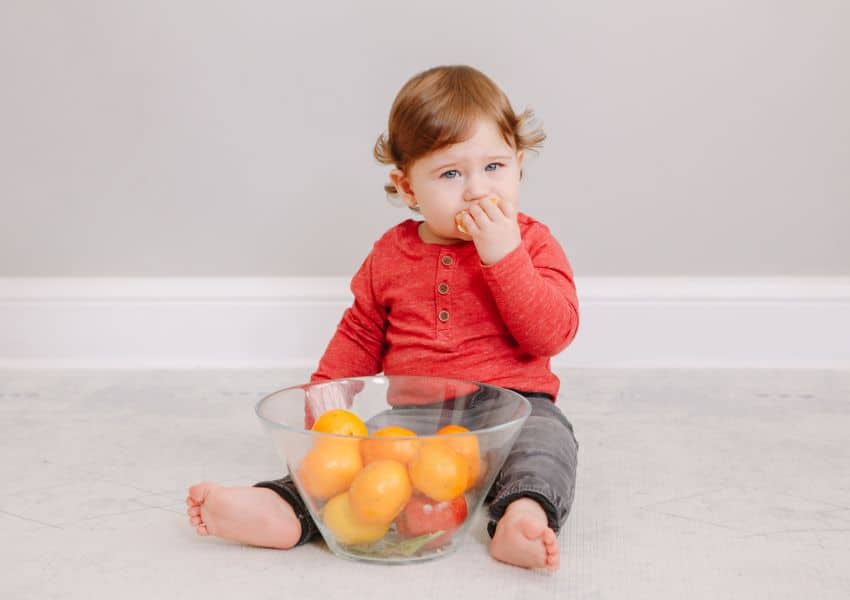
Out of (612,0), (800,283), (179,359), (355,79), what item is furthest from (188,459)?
(800,283)

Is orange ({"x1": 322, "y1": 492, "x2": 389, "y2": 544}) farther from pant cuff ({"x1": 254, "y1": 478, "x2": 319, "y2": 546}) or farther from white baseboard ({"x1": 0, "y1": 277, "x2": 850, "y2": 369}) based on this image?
white baseboard ({"x1": 0, "y1": 277, "x2": 850, "y2": 369})

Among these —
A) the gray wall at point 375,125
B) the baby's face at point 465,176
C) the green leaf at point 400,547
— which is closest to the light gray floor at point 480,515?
the green leaf at point 400,547

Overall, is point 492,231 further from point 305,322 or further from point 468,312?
point 305,322

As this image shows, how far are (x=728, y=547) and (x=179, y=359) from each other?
1151 mm

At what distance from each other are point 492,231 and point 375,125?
0.64 metres

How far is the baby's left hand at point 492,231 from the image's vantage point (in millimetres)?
1180

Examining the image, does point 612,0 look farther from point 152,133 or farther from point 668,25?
point 152,133

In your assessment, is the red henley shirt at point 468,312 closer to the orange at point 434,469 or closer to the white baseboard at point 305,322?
the orange at point 434,469

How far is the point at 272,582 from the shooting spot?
96cm

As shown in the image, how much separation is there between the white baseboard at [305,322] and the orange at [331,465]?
0.88m

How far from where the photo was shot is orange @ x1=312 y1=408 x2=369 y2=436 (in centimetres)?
108

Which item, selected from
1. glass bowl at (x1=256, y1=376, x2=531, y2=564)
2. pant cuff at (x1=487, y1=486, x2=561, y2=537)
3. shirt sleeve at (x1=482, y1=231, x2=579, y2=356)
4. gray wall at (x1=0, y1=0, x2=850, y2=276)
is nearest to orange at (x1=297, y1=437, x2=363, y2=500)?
glass bowl at (x1=256, y1=376, x2=531, y2=564)

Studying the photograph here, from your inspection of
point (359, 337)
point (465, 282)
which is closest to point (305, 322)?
point (359, 337)

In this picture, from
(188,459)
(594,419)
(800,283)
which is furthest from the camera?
(800,283)
